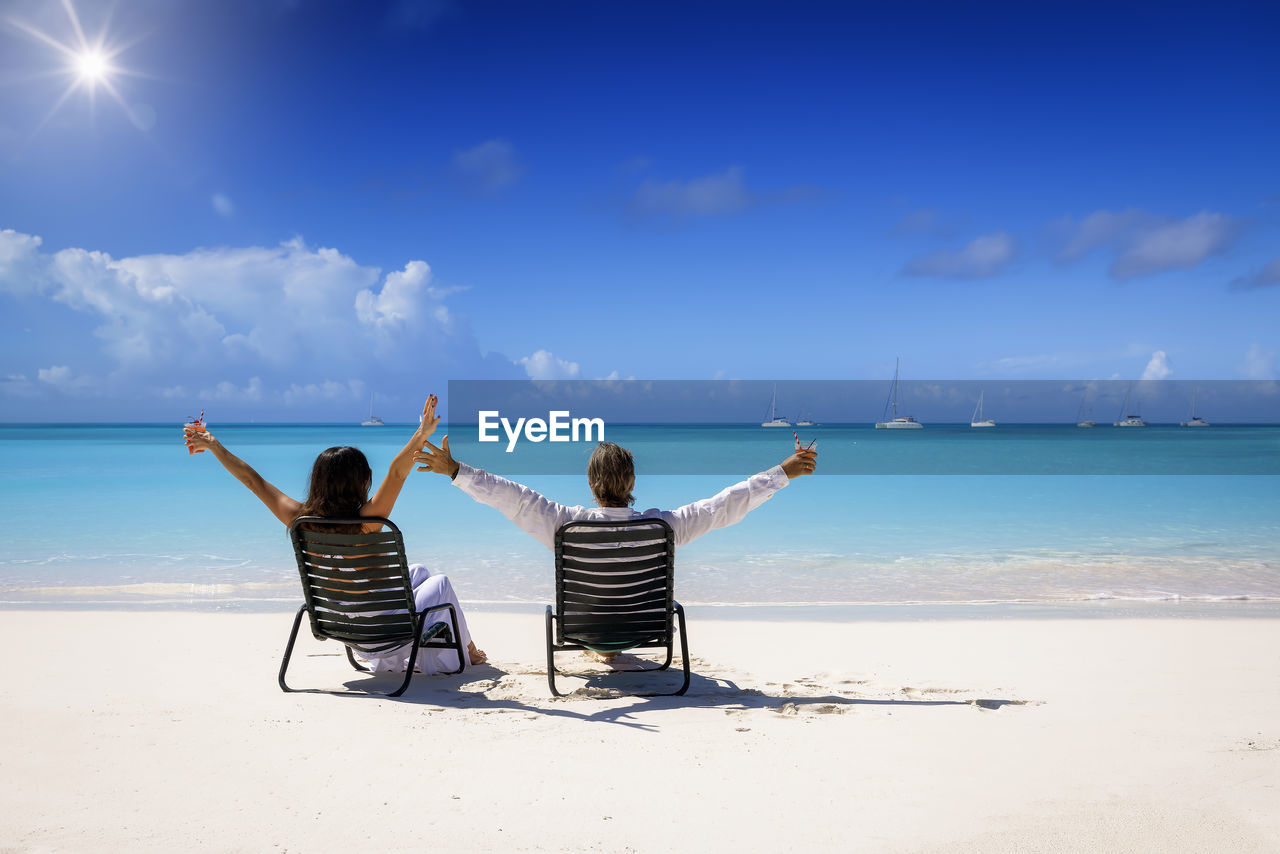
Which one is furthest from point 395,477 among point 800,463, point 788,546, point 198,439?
Answer: point 788,546

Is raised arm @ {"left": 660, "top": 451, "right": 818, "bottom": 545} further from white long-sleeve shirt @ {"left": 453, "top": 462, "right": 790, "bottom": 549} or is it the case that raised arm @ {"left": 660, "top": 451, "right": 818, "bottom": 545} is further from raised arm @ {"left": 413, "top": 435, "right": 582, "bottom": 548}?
raised arm @ {"left": 413, "top": 435, "right": 582, "bottom": 548}

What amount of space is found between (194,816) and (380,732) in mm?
955

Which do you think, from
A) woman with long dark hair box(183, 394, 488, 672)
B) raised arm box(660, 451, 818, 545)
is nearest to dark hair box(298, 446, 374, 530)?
woman with long dark hair box(183, 394, 488, 672)

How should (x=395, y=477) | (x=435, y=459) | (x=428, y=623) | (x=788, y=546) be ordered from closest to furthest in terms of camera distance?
(x=435, y=459)
(x=395, y=477)
(x=428, y=623)
(x=788, y=546)

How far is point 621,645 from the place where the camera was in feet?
14.0

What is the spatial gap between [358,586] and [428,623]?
0.57 meters

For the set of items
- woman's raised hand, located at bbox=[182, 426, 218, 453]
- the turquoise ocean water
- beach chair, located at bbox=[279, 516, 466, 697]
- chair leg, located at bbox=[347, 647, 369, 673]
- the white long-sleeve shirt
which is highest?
woman's raised hand, located at bbox=[182, 426, 218, 453]

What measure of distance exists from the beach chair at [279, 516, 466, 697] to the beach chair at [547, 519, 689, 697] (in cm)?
75

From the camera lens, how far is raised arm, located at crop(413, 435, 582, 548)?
3.89m

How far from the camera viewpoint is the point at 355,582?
13.6 feet

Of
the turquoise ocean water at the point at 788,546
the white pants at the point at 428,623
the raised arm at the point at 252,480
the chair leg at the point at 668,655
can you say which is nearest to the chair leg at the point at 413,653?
the white pants at the point at 428,623

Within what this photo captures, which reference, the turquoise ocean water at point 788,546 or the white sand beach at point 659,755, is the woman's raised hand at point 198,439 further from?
the turquoise ocean water at point 788,546

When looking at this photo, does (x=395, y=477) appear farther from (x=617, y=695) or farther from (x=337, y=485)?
(x=617, y=695)

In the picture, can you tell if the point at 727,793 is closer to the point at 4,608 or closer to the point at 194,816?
the point at 194,816
